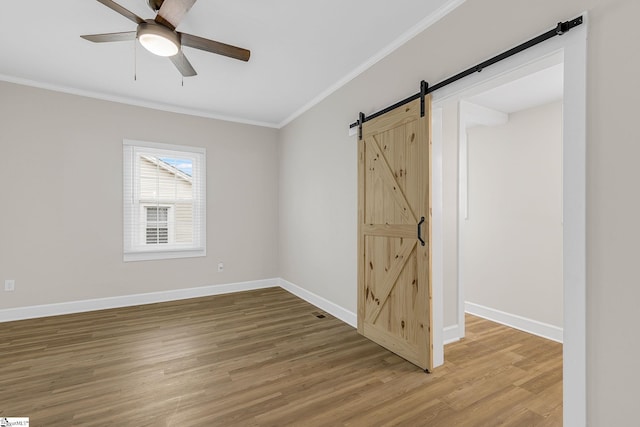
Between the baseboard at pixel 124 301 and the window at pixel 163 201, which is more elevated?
the window at pixel 163 201

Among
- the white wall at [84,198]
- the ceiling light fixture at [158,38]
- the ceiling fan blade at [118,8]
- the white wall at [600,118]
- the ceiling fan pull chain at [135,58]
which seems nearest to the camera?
the white wall at [600,118]

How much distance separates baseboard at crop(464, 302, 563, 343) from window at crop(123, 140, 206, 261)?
13.7 ft

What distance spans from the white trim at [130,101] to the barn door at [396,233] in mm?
2789

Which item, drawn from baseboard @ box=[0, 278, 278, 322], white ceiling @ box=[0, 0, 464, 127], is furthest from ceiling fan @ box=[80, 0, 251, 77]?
baseboard @ box=[0, 278, 278, 322]

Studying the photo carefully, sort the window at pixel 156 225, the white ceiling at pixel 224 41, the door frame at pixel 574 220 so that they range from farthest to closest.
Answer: the window at pixel 156 225 → the white ceiling at pixel 224 41 → the door frame at pixel 574 220

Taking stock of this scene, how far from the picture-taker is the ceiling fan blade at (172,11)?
1976mm

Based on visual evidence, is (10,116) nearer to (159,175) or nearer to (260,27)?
(159,175)

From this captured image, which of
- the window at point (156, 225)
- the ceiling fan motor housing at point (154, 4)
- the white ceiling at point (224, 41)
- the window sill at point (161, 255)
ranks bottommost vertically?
the window sill at point (161, 255)

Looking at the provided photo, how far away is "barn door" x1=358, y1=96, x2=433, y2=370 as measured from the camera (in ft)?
8.29

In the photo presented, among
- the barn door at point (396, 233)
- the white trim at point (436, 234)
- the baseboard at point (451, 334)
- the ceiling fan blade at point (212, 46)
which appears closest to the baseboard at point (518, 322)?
the baseboard at point (451, 334)

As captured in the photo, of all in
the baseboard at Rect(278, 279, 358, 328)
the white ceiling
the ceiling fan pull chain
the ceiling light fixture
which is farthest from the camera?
the baseboard at Rect(278, 279, 358, 328)

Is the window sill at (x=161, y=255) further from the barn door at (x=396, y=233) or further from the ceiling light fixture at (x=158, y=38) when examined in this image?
the ceiling light fixture at (x=158, y=38)

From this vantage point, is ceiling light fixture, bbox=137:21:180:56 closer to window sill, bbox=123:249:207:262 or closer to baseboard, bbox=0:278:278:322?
window sill, bbox=123:249:207:262

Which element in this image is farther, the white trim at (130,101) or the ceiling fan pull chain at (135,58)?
the white trim at (130,101)
